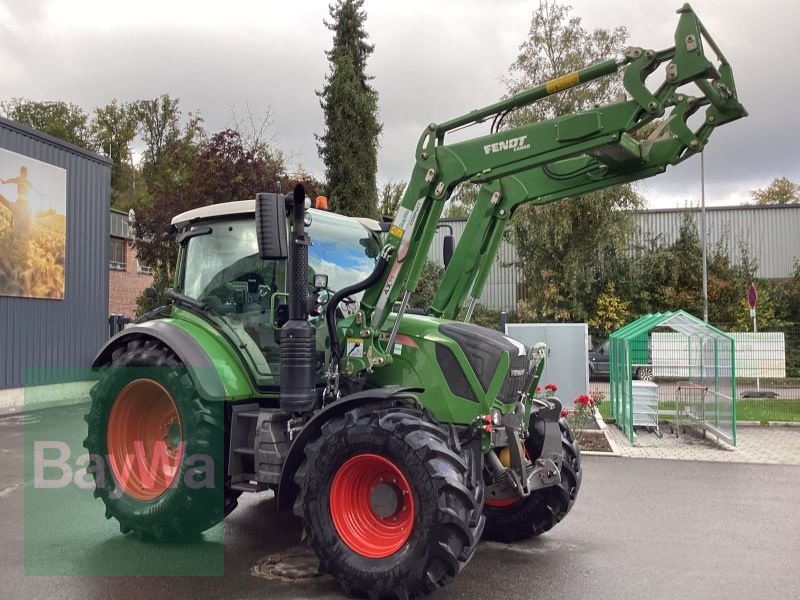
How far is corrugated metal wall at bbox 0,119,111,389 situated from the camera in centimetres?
1459

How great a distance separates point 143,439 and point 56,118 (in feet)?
161

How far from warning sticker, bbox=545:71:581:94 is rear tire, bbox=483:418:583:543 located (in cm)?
258

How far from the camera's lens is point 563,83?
4824 mm

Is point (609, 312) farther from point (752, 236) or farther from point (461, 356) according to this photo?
point (461, 356)

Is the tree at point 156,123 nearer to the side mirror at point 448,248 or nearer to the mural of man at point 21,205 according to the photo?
the mural of man at point 21,205

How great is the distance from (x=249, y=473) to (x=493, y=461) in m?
1.83

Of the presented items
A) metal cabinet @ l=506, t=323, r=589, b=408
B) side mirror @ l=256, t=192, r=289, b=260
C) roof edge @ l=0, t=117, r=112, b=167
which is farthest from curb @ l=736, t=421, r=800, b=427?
roof edge @ l=0, t=117, r=112, b=167

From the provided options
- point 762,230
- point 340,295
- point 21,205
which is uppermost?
point 762,230

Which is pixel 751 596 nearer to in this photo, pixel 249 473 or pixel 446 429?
pixel 446 429

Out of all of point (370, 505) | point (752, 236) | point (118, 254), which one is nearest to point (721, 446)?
point (370, 505)

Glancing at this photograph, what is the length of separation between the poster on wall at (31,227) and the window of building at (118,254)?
594 inches

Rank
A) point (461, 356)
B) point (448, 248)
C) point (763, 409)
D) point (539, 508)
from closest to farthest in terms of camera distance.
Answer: point (461, 356) < point (539, 508) < point (448, 248) < point (763, 409)

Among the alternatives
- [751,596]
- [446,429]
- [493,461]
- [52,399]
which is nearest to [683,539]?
[751,596]

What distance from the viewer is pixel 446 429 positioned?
188 inches
